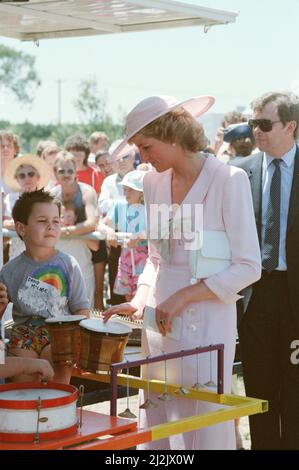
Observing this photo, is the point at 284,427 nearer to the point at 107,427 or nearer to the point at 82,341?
the point at 82,341

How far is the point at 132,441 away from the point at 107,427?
98mm

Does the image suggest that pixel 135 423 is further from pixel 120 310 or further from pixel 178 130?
pixel 178 130

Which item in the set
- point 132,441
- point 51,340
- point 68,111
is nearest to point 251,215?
point 51,340

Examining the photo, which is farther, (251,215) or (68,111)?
(68,111)

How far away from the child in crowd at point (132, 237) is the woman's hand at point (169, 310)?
12.4ft

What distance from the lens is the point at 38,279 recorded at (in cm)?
407

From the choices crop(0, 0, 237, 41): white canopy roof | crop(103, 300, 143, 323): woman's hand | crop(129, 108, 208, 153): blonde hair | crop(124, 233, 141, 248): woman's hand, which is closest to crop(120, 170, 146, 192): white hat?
crop(124, 233, 141, 248): woman's hand

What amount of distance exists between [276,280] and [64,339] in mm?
1489

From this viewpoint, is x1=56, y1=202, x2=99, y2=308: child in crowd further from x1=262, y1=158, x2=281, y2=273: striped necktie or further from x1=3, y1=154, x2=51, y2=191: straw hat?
x1=262, y1=158, x2=281, y2=273: striped necktie

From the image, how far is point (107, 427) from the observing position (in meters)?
2.96

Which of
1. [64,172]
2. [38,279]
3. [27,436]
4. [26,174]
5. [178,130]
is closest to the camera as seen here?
[27,436]

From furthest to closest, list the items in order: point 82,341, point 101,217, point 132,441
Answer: point 101,217 < point 82,341 < point 132,441

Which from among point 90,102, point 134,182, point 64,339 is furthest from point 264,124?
point 90,102
